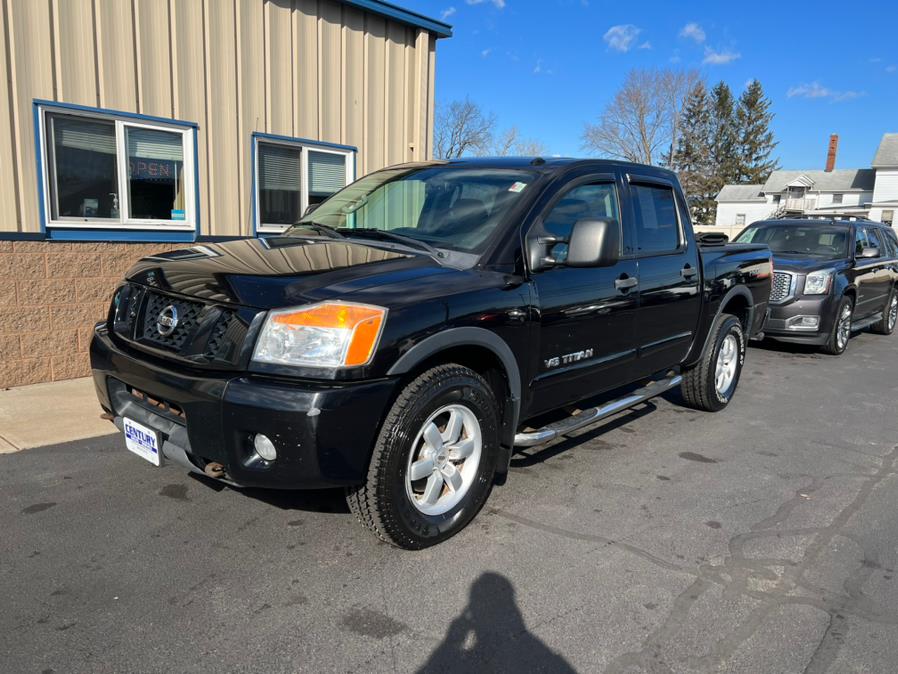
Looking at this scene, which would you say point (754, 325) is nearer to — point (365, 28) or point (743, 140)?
point (365, 28)

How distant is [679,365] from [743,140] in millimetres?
67976

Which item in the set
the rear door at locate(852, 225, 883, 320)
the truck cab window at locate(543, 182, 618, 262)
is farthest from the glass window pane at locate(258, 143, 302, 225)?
the rear door at locate(852, 225, 883, 320)

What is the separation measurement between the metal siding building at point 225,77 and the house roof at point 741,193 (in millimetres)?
57963

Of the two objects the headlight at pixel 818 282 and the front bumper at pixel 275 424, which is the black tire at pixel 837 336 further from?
the front bumper at pixel 275 424

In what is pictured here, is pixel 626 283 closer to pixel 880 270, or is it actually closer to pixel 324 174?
pixel 324 174

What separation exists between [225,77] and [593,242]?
5.55m

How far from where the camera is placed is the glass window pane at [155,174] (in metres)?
6.91

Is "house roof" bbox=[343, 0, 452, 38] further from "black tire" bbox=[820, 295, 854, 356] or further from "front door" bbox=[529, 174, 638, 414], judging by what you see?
"black tire" bbox=[820, 295, 854, 356]

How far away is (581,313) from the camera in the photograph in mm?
3959

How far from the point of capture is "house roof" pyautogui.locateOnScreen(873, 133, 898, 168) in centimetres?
4934

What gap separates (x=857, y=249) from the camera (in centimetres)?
973

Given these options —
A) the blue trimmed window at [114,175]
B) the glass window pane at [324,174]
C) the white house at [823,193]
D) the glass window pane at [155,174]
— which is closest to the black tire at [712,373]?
the glass window pane at [324,174]

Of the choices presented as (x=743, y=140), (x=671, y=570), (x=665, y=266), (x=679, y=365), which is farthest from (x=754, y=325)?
(x=743, y=140)

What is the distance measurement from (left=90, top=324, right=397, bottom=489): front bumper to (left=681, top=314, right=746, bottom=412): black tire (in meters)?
3.70
